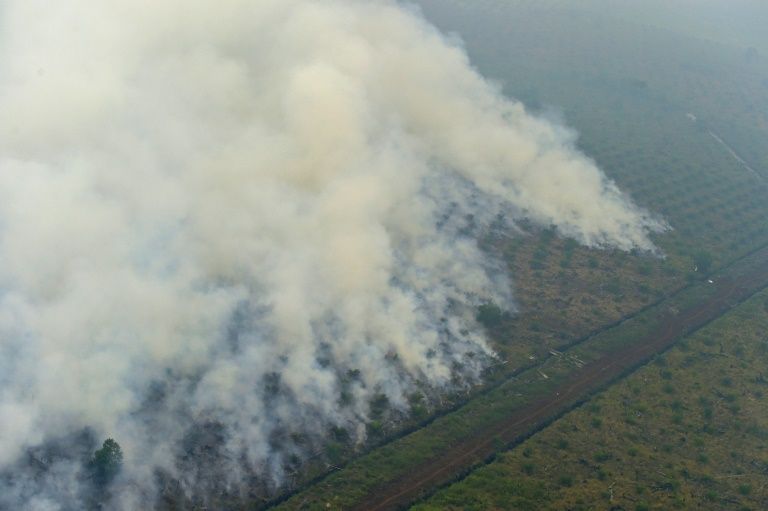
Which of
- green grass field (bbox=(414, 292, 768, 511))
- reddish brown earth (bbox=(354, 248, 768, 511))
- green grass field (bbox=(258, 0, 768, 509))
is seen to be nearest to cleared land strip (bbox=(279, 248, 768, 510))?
reddish brown earth (bbox=(354, 248, 768, 511))

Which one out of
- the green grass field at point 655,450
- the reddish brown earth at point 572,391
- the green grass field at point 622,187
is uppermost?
the green grass field at point 622,187

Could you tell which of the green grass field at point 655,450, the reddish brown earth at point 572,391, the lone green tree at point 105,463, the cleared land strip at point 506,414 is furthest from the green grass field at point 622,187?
the lone green tree at point 105,463

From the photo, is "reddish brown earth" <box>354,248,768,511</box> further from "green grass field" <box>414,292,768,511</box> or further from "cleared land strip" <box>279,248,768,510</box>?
"green grass field" <box>414,292,768,511</box>

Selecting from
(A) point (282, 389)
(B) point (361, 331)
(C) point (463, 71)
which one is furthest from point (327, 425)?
(C) point (463, 71)

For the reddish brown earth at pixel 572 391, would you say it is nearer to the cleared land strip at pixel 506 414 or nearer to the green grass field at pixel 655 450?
the cleared land strip at pixel 506 414

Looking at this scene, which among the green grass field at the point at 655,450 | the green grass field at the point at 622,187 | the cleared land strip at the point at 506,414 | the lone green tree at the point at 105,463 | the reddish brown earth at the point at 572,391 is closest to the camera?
the lone green tree at the point at 105,463

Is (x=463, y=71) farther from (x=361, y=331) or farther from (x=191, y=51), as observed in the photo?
(x=361, y=331)
